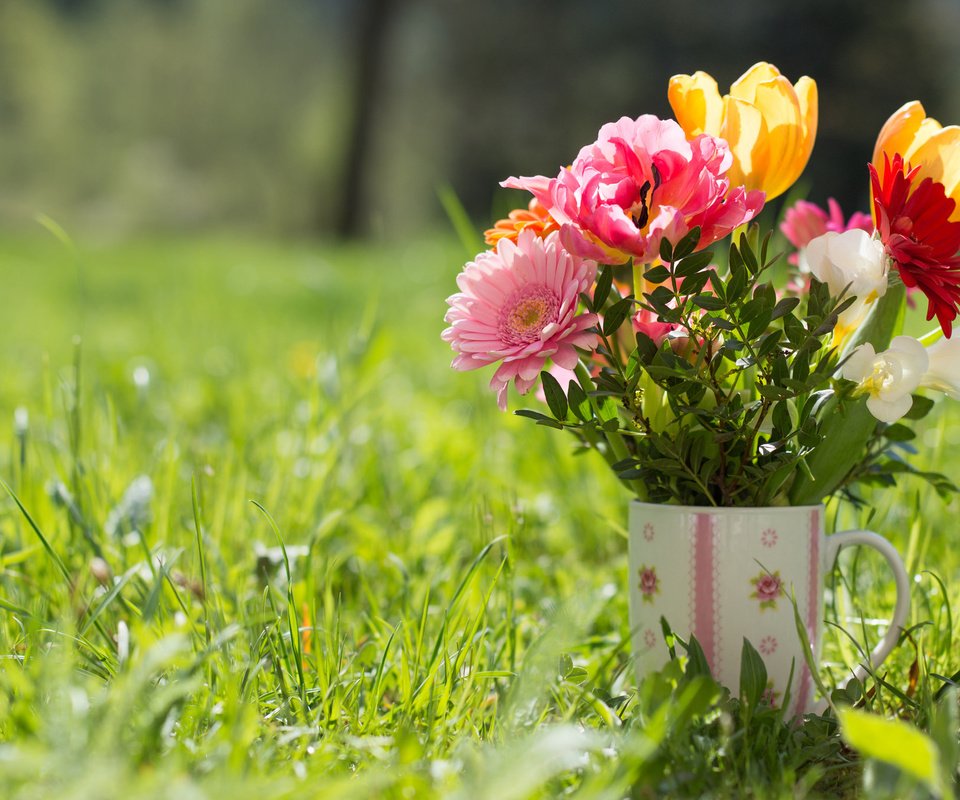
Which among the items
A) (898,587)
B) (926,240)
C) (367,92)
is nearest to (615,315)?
(926,240)

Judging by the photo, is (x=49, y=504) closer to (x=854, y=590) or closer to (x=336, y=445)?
(x=336, y=445)

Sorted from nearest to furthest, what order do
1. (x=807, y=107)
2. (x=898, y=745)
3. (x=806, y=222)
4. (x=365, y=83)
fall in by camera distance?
(x=898, y=745), (x=807, y=107), (x=806, y=222), (x=365, y=83)

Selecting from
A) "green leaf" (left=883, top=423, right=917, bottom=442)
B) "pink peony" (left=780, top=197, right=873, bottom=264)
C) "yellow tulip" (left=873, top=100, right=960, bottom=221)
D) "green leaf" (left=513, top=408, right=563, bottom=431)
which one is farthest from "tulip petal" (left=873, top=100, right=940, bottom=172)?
"green leaf" (left=513, top=408, right=563, bottom=431)

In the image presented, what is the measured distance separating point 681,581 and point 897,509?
0.70 m

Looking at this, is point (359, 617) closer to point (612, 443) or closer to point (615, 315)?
point (612, 443)

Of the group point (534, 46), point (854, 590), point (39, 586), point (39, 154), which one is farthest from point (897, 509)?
point (39, 154)

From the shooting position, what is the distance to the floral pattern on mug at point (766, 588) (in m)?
0.79

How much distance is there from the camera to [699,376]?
29.5 inches

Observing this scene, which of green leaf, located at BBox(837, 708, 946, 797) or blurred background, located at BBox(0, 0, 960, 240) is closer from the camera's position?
green leaf, located at BBox(837, 708, 946, 797)

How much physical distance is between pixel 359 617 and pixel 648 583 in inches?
14.4

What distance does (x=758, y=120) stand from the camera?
31.4 inches

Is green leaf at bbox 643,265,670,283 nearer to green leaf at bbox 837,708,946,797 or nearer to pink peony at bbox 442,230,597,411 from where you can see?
pink peony at bbox 442,230,597,411

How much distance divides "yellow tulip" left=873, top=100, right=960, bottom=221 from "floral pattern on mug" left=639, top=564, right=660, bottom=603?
1.19 ft

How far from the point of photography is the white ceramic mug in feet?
2.59
